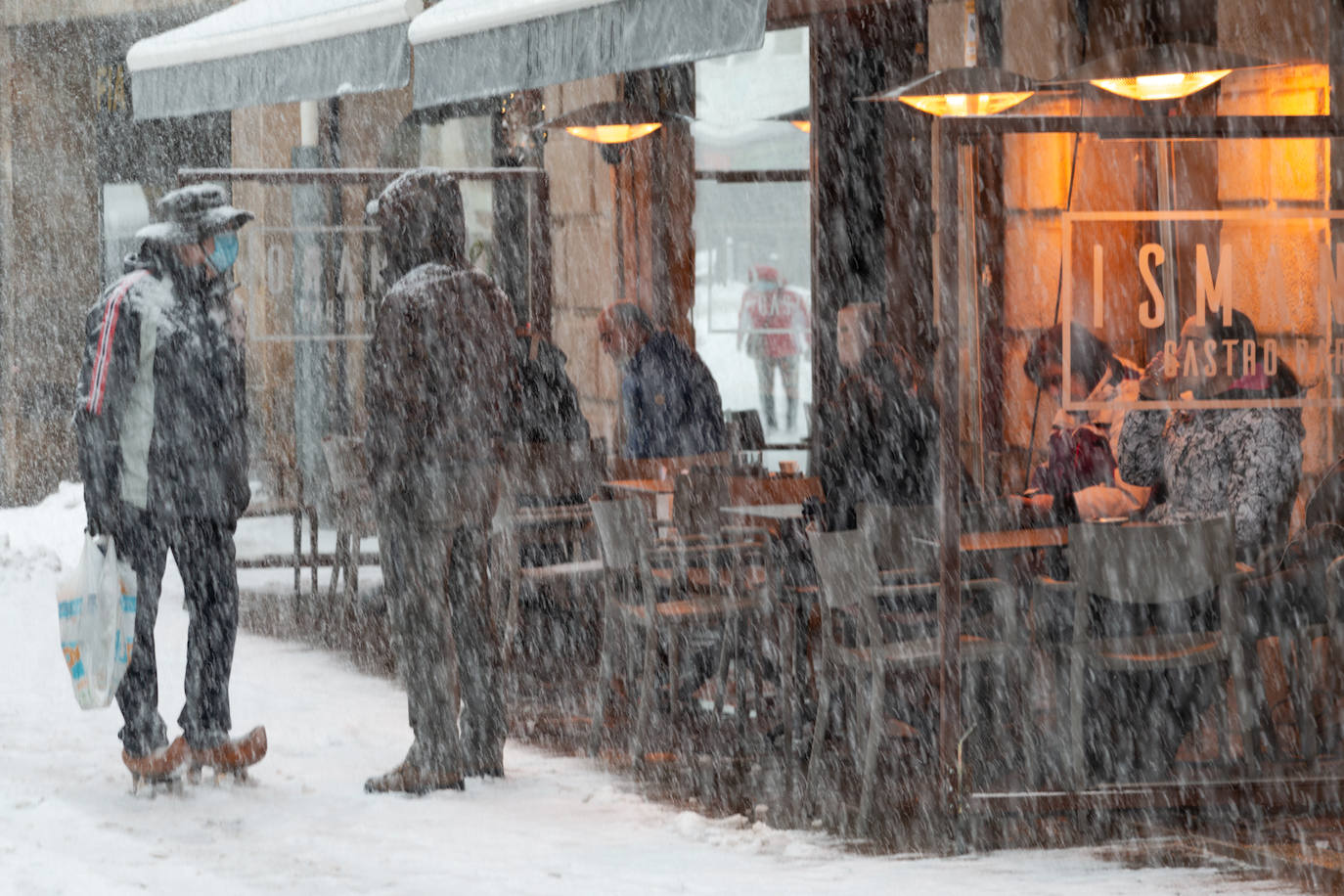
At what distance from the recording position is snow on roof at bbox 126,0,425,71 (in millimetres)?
10766

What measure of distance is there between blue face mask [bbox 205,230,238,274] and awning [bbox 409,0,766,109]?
171 centimetres

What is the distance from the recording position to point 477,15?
960 centimetres

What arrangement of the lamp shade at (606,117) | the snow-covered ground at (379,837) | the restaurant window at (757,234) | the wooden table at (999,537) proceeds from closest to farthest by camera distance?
the snow-covered ground at (379,837) < the wooden table at (999,537) < the lamp shade at (606,117) < the restaurant window at (757,234)

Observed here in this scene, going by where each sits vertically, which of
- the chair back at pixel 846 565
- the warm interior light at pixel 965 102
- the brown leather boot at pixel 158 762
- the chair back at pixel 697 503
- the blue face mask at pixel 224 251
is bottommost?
the brown leather boot at pixel 158 762

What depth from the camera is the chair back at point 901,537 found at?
7.42 meters

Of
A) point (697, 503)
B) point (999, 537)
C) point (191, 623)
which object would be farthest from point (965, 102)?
point (191, 623)

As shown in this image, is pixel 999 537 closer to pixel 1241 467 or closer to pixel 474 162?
pixel 1241 467

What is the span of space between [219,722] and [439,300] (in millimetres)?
1806

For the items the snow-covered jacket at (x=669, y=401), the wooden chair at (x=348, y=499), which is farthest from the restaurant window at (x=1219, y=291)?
the wooden chair at (x=348, y=499)

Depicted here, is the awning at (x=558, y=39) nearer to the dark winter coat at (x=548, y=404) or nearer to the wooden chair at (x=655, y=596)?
the dark winter coat at (x=548, y=404)

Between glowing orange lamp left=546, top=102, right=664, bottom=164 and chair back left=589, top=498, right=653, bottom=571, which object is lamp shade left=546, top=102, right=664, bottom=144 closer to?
glowing orange lamp left=546, top=102, right=664, bottom=164

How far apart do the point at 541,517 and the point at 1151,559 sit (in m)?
3.60

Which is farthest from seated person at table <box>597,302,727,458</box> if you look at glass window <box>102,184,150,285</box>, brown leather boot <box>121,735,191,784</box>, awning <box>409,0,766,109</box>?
glass window <box>102,184,150,285</box>

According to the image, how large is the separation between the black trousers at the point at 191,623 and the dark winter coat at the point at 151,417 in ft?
0.27
